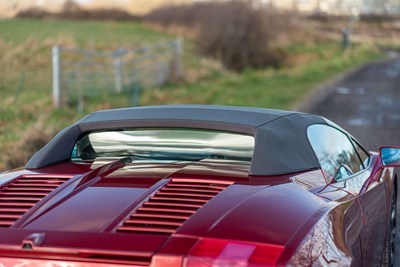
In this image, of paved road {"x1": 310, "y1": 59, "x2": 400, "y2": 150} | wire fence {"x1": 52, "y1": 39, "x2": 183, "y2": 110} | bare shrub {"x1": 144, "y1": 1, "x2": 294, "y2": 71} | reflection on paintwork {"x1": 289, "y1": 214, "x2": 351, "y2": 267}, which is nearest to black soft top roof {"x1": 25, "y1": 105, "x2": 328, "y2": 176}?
reflection on paintwork {"x1": 289, "y1": 214, "x2": 351, "y2": 267}

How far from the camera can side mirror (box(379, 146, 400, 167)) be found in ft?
14.9

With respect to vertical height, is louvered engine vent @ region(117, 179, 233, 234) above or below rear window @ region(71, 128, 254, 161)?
above

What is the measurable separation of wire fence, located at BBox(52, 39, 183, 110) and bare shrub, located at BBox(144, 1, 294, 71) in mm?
6979

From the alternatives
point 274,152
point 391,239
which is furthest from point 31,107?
point 274,152

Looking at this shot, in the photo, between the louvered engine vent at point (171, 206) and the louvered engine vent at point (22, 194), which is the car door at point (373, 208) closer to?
the louvered engine vent at point (171, 206)

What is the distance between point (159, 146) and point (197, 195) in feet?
3.88

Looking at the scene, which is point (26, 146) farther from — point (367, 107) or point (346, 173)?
point (367, 107)

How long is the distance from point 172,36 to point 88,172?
48981 millimetres

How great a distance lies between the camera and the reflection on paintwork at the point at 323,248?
2723mm

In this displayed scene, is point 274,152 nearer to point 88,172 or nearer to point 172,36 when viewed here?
point 88,172

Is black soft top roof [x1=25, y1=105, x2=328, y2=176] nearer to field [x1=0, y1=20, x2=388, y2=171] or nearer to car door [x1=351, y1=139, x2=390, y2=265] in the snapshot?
car door [x1=351, y1=139, x2=390, y2=265]

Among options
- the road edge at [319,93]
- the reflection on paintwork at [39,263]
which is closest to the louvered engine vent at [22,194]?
the reflection on paintwork at [39,263]

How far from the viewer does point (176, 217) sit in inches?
111

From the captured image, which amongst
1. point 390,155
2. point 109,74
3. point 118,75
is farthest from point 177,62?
point 390,155
